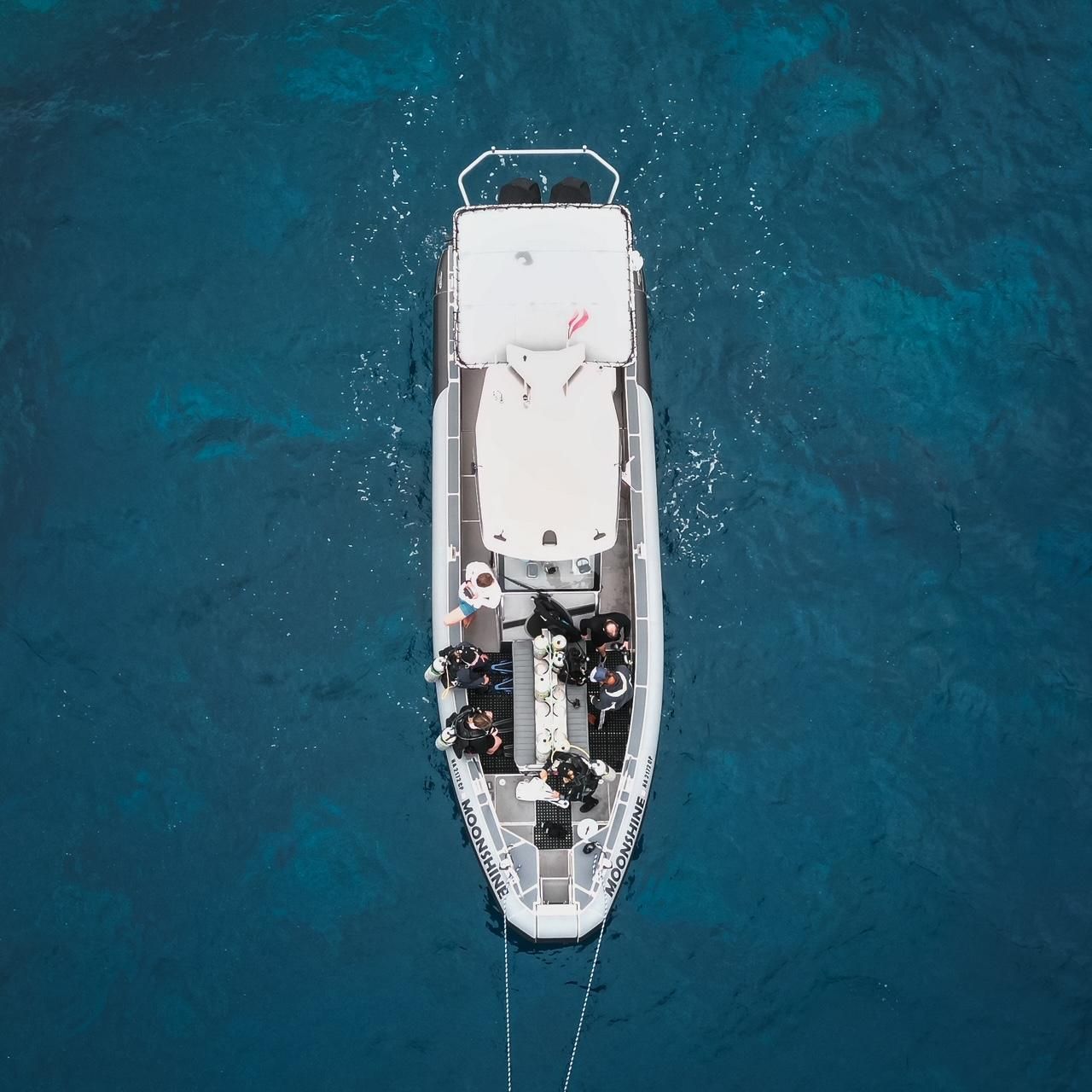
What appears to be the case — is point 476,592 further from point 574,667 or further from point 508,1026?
point 508,1026

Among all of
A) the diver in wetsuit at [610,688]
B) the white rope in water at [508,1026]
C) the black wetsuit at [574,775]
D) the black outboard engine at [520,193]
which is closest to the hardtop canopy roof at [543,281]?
the black outboard engine at [520,193]

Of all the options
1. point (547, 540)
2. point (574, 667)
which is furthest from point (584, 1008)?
point (547, 540)

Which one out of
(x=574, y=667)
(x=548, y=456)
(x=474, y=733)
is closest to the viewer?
(x=548, y=456)

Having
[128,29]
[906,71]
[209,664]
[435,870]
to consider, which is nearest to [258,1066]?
[435,870]

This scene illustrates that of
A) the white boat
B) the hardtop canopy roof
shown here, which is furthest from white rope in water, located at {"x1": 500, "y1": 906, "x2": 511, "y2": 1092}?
the hardtop canopy roof

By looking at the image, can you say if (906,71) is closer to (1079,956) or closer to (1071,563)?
(1071,563)

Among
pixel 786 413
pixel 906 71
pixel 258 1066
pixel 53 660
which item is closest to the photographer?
pixel 258 1066

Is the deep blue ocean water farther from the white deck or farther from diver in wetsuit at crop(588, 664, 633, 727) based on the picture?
the white deck
